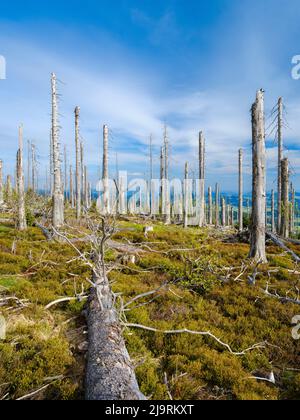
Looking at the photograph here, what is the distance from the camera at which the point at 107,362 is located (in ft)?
12.6

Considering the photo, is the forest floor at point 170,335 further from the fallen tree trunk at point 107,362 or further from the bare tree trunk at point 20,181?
the bare tree trunk at point 20,181

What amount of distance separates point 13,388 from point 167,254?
350 inches

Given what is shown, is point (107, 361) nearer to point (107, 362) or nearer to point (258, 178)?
point (107, 362)

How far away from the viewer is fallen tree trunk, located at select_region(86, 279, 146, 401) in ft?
10.6

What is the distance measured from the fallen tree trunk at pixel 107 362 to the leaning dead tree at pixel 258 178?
7323 millimetres

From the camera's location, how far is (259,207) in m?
10.8

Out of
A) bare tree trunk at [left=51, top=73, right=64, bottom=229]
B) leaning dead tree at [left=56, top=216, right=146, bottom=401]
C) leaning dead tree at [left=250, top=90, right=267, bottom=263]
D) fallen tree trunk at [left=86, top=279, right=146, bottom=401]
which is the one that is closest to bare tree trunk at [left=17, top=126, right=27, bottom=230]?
bare tree trunk at [left=51, top=73, right=64, bottom=229]

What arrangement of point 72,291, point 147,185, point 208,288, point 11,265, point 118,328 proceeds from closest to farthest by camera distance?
point 118,328
point 72,291
point 208,288
point 11,265
point 147,185

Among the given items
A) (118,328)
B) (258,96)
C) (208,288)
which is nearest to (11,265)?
(118,328)

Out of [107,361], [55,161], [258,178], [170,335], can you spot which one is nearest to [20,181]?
[55,161]

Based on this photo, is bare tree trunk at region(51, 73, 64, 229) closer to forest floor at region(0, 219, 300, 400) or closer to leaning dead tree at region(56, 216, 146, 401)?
forest floor at region(0, 219, 300, 400)

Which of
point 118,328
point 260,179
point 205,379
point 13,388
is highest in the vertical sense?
point 260,179

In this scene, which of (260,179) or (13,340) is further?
(260,179)
